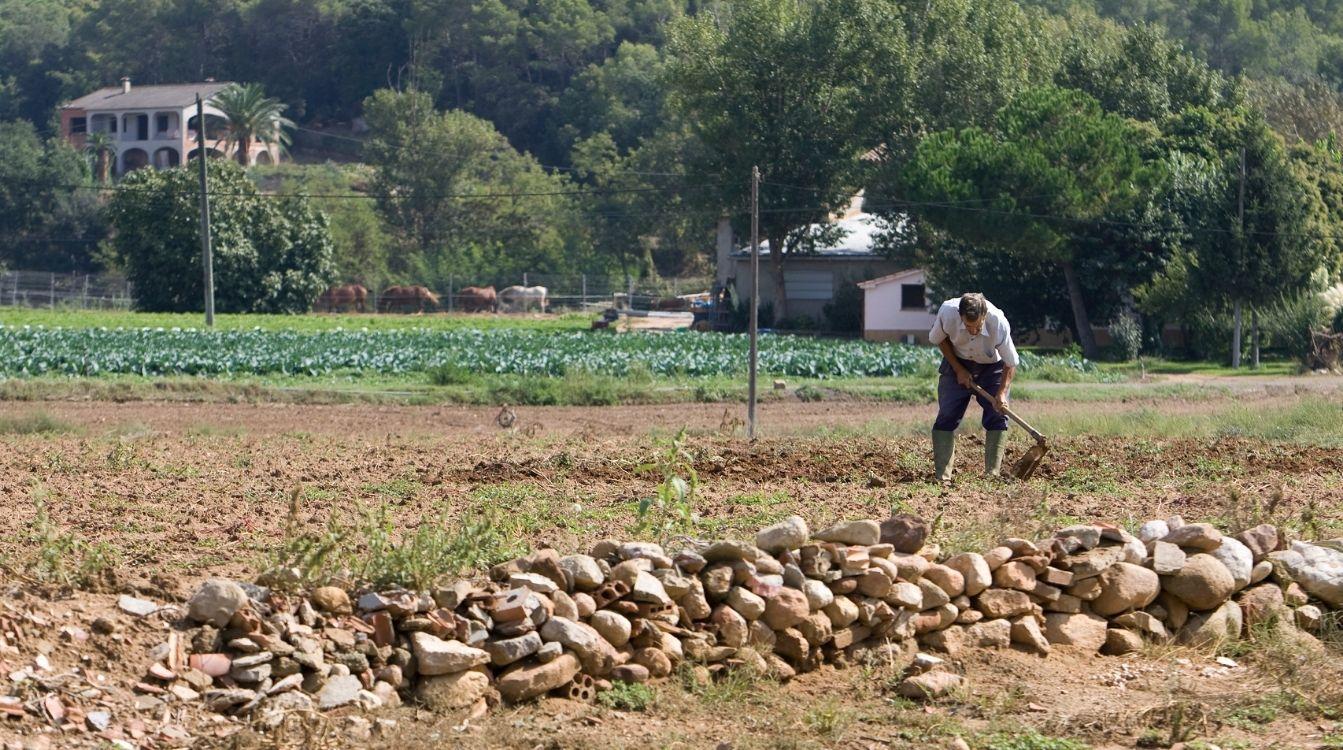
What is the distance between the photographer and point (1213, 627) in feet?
31.7

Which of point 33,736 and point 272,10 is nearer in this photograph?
point 33,736

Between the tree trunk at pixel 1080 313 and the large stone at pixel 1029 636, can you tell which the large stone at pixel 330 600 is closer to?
the large stone at pixel 1029 636

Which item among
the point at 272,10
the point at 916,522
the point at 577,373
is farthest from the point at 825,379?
the point at 272,10

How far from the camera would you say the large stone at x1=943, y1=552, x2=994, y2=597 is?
924 cm

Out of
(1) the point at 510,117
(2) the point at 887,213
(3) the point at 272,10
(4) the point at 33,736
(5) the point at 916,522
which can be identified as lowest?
(4) the point at 33,736

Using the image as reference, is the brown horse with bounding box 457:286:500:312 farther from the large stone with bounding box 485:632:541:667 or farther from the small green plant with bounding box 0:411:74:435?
the large stone with bounding box 485:632:541:667

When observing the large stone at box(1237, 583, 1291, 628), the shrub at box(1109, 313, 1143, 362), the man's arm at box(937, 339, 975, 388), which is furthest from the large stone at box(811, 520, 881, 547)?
the shrub at box(1109, 313, 1143, 362)

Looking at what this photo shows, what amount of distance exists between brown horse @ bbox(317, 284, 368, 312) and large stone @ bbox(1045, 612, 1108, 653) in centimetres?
6083

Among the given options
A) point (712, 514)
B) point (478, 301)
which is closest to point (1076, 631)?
point (712, 514)

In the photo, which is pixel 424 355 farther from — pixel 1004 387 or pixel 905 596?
pixel 905 596

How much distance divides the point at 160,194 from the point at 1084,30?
42945 mm

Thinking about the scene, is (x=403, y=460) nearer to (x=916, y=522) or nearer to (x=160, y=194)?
(x=916, y=522)

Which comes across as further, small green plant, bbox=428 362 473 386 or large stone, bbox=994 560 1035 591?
small green plant, bbox=428 362 473 386

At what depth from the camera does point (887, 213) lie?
52.0 metres
